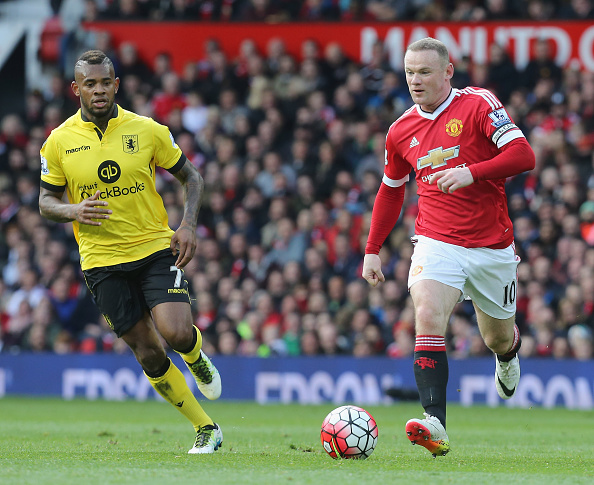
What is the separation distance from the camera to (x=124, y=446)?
25.4 feet

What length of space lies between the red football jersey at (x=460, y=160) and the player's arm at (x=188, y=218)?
1.47 meters

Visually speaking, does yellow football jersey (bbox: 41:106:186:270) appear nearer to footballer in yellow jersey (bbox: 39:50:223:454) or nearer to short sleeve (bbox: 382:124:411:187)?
footballer in yellow jersey (bbox: 39:50:223:454)

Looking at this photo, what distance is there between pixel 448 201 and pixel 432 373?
46.3 inches

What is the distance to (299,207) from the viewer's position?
1588 centimetres

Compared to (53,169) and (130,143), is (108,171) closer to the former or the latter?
(130,143)

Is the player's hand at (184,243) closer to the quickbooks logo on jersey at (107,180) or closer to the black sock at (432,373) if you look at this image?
the quickbooks logo on jersey at (107,180)

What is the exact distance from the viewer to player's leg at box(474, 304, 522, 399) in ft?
24.4

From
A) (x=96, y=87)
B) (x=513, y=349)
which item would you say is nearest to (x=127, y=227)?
(x=96, y=87)

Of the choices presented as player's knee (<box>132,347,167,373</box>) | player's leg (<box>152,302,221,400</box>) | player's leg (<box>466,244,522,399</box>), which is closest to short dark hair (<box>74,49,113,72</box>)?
player's leg (<box>152,302,221,400</box>)

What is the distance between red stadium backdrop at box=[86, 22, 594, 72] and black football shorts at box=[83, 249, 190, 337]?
37.3 feet

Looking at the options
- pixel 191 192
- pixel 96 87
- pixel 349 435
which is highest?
pixel 96 87

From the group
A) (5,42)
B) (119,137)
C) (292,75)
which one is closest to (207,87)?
(292,75)

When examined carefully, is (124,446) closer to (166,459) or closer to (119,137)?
(166,459)

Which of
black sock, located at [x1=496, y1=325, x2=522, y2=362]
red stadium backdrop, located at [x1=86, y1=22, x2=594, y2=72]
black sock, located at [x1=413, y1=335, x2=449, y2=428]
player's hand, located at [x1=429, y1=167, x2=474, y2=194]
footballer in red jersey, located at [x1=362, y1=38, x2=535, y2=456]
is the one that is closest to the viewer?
player's hand, located at [x1=429, y1=167, x2=474, y2=194]
